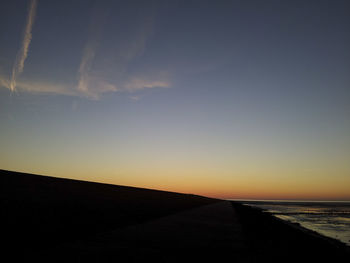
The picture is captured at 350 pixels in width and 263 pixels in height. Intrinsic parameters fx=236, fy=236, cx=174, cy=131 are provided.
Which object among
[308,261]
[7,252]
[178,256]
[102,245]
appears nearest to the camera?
[7,252]

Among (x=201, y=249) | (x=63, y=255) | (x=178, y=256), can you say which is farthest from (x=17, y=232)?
(x=201, y=249)

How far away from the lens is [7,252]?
5398 millimetres

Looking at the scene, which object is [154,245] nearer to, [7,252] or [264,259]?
[264,259]

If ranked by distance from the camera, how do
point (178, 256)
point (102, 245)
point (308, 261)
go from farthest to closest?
point (308, 261), point (102, 245), point (178, 256)

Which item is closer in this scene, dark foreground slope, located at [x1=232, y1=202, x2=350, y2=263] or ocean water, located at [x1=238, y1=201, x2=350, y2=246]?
dark foreground slope, located at [x1=232, y1=202, x2=350, y2=263]

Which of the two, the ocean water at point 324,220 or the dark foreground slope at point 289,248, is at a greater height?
the dark foreground slope at point 289,248

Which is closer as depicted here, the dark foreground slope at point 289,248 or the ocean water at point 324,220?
the dark foreground slope at point 289,248

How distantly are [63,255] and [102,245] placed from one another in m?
1.37

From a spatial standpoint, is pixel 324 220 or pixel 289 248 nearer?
pixel 289 248

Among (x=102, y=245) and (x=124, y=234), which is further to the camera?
(x=124, y=234)

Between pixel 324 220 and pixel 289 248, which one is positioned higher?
pixel 289 248

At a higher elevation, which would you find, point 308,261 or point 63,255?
point 63,255

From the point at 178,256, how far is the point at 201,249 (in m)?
1.38

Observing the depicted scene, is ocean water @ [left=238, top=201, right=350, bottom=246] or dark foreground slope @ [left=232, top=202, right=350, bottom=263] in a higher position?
dark foreground slope @ [left=232, top=202, right=350, bottom=263]
